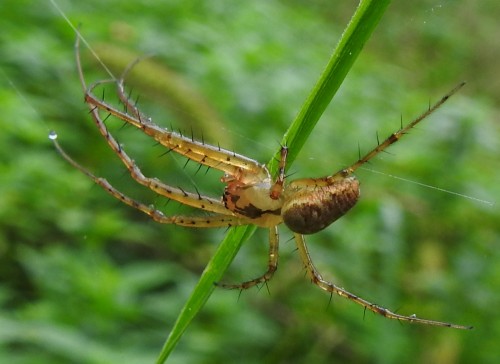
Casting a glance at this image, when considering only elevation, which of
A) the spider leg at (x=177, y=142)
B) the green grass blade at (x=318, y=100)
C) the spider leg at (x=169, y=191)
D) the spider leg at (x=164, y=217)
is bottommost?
the green grass blade at (x=318, y=100)

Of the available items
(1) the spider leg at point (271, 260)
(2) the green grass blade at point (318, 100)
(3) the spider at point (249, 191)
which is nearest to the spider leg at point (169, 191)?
(3) the spider at point (249, 191)

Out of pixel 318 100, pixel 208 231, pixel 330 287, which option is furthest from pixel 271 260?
pixel 208 231

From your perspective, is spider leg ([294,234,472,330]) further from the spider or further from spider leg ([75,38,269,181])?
spider leg ([75,38,269,181])

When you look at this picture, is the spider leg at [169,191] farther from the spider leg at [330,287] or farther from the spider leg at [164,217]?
the spider leg at [330,287]

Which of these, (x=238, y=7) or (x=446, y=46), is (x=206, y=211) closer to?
(x=238, y=7)

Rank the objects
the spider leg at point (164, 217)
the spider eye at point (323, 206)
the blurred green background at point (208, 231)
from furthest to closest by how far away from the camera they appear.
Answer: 1. the blurred green background at point (208, 231)
2. the spider leg at point (164, 217)
3. the spider eye at point (323, 206)

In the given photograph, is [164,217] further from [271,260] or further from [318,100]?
[318,100]

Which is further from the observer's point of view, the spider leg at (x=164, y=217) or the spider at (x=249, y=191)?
the spider leg at (x=164, y=217)
